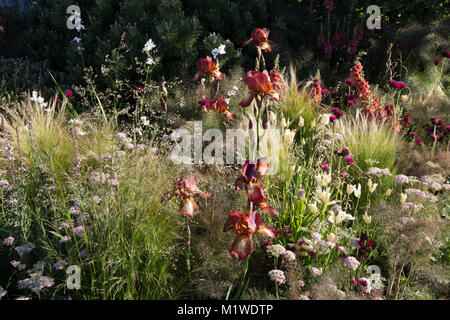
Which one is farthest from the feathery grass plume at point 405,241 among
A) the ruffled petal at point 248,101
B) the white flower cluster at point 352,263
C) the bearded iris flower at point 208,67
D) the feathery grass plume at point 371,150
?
the bearded iris flower at point 208,67

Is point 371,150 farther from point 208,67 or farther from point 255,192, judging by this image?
point 255,192

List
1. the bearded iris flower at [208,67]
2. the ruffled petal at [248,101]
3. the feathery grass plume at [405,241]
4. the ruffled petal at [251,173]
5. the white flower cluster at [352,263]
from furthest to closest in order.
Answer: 1. the bearded iris flower at [208,67]
2. the feathery grass plume at [405,241]
3. the white flower cluster at [352,263]
4. the ruffled petal at [248,101]
5. the ruffled petal at [251,173]

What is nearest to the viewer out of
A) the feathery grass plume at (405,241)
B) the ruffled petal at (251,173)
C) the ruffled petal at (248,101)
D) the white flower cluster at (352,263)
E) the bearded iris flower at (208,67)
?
the ruffled petal at (251,173)

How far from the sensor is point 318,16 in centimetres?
722

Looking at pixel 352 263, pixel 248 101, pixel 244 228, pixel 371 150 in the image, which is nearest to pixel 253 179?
pixel 244 228

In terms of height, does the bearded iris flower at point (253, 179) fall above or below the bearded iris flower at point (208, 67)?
below

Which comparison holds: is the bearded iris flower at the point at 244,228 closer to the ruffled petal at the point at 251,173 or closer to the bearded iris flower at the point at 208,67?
the ruffled petal at the point at 251,173

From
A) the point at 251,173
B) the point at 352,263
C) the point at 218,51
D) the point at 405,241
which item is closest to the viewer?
the point at 251,173

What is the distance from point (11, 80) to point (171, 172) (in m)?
3.01

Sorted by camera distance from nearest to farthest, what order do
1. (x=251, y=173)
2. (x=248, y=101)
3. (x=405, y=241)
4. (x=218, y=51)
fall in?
(x=251, y=173)
(x=248, y=101)
(x=405, y=241)
(x=218, y=51)

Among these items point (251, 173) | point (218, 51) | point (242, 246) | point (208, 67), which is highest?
point (218, 51)

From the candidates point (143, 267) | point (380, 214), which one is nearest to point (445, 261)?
point (380, 214)

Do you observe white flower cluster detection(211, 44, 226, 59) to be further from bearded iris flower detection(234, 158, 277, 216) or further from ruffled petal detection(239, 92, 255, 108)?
bearded iris flower detection(234, 158, 277, 216)
